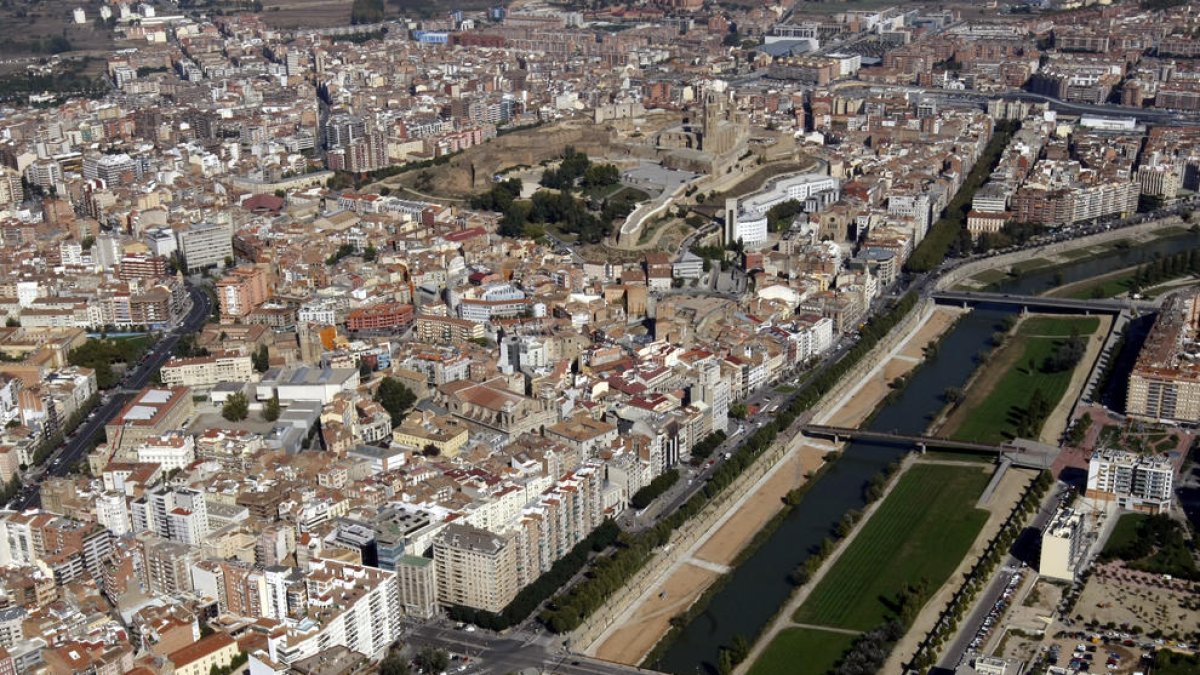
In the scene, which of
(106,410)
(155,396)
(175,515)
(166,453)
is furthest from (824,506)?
(106,410)

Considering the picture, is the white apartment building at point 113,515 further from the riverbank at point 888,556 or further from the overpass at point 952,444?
the overpass at point 952,444

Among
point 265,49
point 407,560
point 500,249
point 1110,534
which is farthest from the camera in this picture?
point 265,49

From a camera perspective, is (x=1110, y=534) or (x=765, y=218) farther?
(x=765, y=218)

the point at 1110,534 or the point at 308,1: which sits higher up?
the point at 308,1

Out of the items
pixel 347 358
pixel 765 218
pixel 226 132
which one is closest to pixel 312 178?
pixel 226 132

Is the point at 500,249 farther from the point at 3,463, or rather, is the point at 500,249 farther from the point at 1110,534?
the point at 1110,534

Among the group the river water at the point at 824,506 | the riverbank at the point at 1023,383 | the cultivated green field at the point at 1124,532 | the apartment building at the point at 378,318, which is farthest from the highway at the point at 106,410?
the cultivated green field at the point at 1124,532

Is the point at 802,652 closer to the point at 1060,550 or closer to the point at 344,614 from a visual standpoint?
the point at 1060,550

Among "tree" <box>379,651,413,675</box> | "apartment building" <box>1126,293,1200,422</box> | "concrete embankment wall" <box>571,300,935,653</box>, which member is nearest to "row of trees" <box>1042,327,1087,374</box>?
"apartment building" <box>1126,293,1200,422</box>
